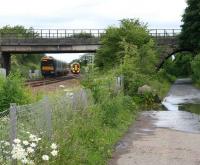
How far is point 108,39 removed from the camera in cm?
Answer: 4834

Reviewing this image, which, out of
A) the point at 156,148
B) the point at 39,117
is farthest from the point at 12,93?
the point at 156,148

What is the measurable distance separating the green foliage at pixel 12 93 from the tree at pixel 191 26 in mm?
49787

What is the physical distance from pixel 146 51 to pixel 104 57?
5442mm

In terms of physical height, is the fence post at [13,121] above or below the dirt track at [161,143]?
above

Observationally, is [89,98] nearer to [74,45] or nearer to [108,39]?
[108,39]

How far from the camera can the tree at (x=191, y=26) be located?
62941mm

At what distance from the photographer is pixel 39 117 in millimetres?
10367

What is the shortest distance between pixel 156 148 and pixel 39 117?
544 cm

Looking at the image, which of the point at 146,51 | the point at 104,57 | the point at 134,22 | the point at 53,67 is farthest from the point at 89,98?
the point at 53,67

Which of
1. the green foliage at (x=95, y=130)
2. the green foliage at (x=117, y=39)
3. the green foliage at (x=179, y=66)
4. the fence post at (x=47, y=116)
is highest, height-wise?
the green foliage at (x=117, y=39)

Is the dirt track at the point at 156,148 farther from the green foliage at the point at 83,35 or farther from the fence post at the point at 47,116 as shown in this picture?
the green foliage at the point at 83,35

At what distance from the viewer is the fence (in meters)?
8.59

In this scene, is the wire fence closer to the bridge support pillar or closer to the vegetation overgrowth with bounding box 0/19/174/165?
the vegetation overgrowth with bounding box 0/19/174/165

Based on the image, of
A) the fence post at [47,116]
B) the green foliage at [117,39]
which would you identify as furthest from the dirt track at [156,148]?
the green foliage at [117,39]
